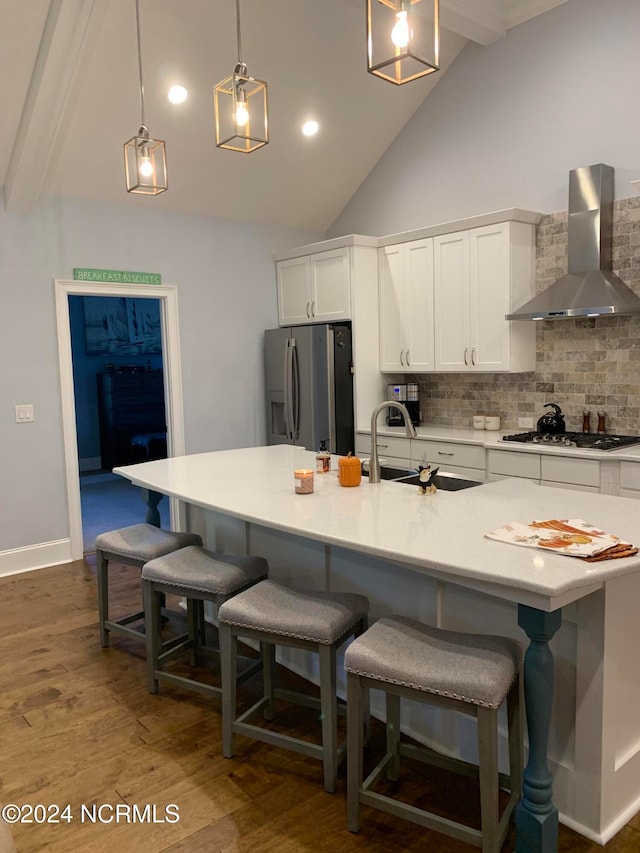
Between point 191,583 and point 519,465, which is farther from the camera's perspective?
point 519,465

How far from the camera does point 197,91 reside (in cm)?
426

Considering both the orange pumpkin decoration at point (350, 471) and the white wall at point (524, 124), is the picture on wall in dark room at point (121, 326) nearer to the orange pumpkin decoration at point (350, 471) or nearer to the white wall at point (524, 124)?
the white wall at point (524, 124)

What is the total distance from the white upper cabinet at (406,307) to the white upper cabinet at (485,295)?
104 millimetres

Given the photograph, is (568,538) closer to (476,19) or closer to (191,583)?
(191,583)

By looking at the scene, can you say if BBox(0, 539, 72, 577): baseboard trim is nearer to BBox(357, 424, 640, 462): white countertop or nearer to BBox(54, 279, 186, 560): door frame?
BBox(54, 279, 186, 560): door frame

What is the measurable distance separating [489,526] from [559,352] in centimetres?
268

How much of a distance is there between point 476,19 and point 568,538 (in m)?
3.86

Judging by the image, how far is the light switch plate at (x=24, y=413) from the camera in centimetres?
450

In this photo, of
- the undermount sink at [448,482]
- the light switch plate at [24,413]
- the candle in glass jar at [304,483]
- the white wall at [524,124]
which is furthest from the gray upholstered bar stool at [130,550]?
the white wall at [524,124]

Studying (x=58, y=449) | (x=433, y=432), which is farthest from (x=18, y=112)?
(x=433, y=432)

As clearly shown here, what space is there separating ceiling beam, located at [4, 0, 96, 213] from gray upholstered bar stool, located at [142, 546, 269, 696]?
2.70m

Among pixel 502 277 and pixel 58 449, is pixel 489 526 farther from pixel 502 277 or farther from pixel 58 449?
pixel 58 449

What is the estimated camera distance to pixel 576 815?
6.32 ft

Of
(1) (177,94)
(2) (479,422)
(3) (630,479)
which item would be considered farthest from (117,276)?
(3) (630,479)
